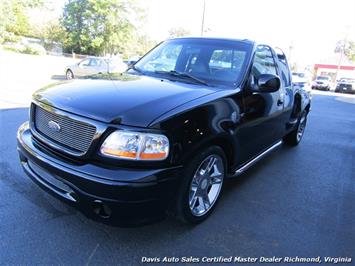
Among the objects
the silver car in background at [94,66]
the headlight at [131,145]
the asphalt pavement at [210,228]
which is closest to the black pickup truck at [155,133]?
the headlight at [131,145]

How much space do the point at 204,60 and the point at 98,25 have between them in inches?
1711

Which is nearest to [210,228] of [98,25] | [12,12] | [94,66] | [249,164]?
[249,164]

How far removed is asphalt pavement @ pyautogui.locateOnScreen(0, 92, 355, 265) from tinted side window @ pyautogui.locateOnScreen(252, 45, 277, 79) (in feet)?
4.67

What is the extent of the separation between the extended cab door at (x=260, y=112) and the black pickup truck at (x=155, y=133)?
0.02 meters

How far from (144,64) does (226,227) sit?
7.32 ft

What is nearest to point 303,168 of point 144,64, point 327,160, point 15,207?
point 327,160

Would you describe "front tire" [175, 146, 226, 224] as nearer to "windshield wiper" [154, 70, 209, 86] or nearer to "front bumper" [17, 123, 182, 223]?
"front bumper" [17, 123, 182, 223]

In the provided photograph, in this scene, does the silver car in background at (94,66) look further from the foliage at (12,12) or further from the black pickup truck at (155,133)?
the foliage at (12,12)

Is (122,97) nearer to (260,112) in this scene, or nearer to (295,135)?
(260,112)

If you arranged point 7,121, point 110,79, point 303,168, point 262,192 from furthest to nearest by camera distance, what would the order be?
point 7,121 < point 303,168 < point 262,192 < point 110,79

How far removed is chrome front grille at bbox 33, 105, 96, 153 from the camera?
2.29 metres

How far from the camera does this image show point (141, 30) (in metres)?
45.0

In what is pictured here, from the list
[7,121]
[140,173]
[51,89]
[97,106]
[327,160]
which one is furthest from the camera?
[7,121]

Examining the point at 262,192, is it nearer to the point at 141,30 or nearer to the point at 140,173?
the point at 140,173
